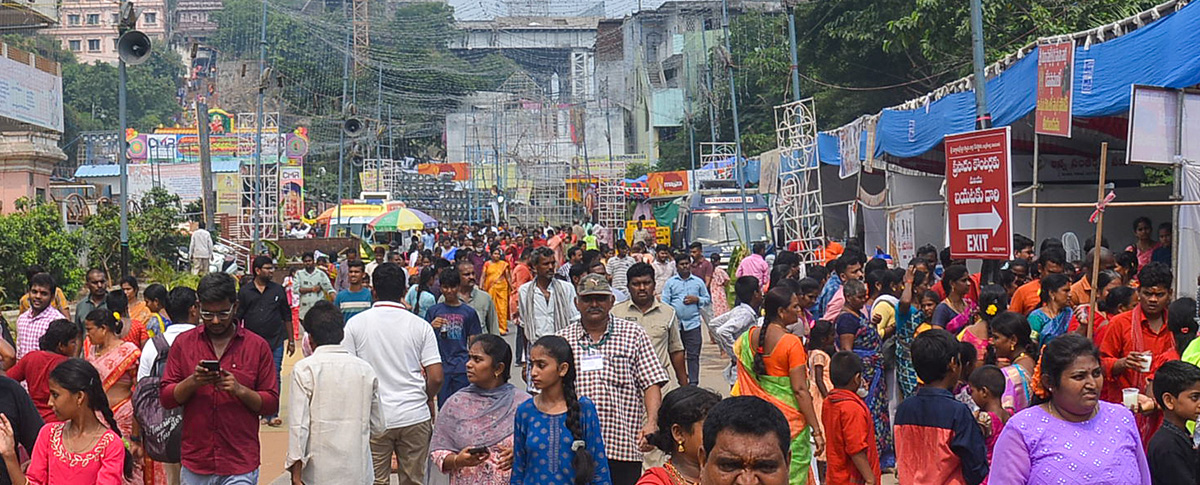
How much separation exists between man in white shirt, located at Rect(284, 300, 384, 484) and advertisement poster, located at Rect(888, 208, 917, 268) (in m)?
12.6

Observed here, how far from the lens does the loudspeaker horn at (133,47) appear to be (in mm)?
13406

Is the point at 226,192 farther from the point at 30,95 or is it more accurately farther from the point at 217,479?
the point at 217,479

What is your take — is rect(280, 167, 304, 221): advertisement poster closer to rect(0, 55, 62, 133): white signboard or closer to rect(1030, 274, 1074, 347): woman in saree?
rect(0, 55, 62, 133): white signboard

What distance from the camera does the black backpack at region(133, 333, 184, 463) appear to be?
6.13 m

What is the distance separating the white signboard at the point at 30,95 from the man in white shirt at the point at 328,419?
97.4 ft

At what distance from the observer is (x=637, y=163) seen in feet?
245

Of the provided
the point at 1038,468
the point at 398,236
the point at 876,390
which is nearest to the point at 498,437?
the point at 1038,468

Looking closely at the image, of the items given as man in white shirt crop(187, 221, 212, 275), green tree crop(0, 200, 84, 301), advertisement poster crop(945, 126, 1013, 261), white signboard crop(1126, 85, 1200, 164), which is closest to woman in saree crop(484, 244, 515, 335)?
advertisement poster crop(945, 126, 1013, 261)

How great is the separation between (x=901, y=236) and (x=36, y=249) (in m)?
16.5

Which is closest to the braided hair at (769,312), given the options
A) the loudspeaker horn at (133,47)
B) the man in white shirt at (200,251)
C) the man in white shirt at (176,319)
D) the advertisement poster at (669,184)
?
the man in white shirt at (176,319)

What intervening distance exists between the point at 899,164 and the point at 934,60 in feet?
38.2

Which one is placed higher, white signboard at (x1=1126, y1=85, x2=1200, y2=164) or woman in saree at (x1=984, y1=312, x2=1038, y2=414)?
white signboard at (x1=1126, y1=85, x2=1200, y2=164)

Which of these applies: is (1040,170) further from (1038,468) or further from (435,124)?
(435,124)

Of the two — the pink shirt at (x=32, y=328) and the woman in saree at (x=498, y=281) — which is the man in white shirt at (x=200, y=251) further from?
the pink shirt at (x=32, y=328)
